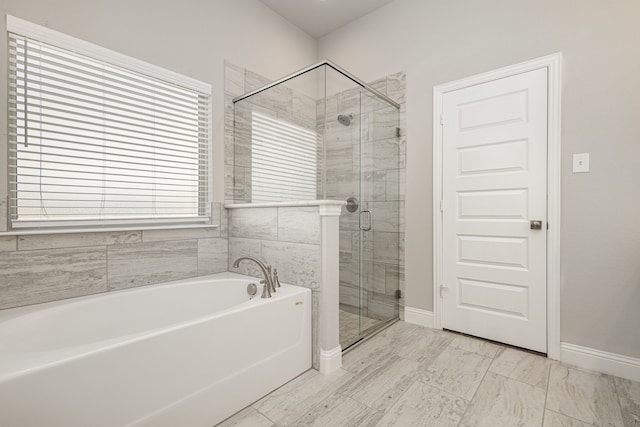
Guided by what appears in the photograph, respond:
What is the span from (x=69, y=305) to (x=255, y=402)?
3.67 ft

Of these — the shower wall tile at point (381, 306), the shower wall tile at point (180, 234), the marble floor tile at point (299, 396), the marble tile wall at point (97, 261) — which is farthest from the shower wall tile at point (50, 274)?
the shower wall tile at point (381, 306)

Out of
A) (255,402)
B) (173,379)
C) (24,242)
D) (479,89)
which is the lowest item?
(255,402)

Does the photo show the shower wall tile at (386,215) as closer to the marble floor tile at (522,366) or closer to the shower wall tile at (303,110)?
the shower wall tile at (303,110)

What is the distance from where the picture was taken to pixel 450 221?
241 cm

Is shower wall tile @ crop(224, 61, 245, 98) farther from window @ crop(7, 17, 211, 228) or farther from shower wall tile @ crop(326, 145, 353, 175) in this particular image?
shower wall tile @ crop(326, 145, 353, 175)

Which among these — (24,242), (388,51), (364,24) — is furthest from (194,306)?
(364,24)

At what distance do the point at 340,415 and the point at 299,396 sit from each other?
26 centimetres

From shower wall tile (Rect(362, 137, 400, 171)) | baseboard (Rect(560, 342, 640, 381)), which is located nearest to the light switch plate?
baseboard (Rect(560, 342, 640, 381))

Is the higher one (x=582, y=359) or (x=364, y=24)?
(x=364, y=24)

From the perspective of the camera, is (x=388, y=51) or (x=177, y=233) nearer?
(x=177, y=233)

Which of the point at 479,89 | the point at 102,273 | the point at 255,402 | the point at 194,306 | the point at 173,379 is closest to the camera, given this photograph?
the point at 173,379

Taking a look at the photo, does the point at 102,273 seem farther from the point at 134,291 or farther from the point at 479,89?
the point at 479,89

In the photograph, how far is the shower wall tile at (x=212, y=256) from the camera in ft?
7.59

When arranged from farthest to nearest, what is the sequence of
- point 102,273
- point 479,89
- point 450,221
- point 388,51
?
1. point 388,51
2. point 450,221
3. point 479,89
4. point 102,273
